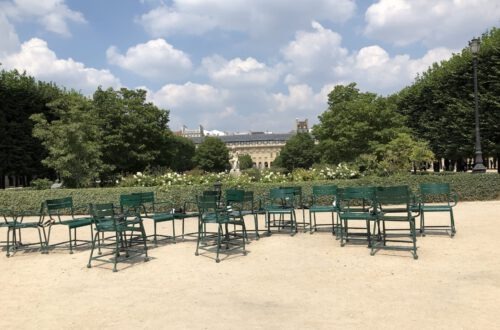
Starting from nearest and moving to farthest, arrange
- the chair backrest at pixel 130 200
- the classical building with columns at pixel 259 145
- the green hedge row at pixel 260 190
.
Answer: the chair backrest at pixel 130 200
the green hedge row at pixel 260 190
the classical building with columns at pixel 259 145

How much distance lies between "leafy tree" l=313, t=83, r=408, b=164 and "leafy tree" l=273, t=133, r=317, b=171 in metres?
38.3

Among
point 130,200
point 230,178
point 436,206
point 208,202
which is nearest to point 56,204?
point 130,200

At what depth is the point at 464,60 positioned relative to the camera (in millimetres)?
25578

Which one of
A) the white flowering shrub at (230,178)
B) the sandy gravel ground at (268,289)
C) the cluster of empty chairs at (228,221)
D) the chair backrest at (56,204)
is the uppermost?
the white flowering shrub at (230,178)

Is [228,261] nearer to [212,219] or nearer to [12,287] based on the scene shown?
[212,219]

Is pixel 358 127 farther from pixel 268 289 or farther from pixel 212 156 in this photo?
pixel 212 156

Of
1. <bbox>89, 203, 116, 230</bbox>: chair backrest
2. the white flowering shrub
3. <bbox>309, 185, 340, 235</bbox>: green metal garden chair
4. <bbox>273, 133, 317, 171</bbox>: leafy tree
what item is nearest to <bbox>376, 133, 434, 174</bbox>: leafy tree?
the white flowering shrub

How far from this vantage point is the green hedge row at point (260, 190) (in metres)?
15.1

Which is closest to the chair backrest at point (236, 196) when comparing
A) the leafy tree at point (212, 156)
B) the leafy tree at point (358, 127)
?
the leafy tree at point (358, 127)

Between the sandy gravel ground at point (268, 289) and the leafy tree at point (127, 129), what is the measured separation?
89.8 ft

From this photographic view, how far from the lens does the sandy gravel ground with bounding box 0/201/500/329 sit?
4418 millimetres

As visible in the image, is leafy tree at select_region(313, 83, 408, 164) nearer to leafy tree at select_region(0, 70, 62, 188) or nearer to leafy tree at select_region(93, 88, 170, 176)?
leafy tree at select_region(93, 88, 170, 176)

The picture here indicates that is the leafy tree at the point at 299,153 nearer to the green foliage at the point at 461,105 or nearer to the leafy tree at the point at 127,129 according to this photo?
the leafy tree at the point at 127,129

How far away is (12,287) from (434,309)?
227 inches
